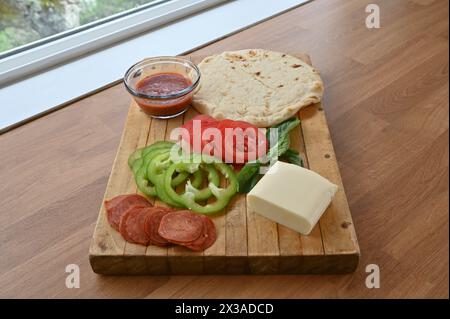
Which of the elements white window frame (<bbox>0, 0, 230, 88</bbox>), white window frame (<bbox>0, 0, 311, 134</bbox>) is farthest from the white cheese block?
white window frame (<bbox>0, 0, 230, 88</bbox>)

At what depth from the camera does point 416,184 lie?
128cm

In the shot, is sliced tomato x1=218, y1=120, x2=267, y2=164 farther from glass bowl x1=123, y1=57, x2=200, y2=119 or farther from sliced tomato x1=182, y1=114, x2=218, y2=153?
glass bowl x1=123, y1=57, x2=200, y2=119

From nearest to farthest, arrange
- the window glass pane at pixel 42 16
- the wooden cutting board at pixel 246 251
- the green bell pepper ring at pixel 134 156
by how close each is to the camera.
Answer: the wooden cutting board at pixel 246 251 → the green bell pepper ring at pixel 134 156 → the window glass pane at pixel 42 16

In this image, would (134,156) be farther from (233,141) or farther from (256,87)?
(256,87)

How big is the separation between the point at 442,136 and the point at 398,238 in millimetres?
425

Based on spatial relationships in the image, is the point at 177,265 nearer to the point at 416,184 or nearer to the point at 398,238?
the point at 398,238

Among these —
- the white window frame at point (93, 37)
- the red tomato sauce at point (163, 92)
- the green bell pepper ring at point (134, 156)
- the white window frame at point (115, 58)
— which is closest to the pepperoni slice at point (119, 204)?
the green bell pepper ring at point (134, 156)

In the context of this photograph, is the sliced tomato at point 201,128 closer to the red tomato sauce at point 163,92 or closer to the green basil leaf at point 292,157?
the red tomato sauce at point 163,92

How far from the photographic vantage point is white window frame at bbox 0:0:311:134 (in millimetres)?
1646

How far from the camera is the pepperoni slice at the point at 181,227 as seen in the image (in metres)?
1.07

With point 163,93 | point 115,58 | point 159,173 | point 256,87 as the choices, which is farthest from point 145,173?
point 115,58

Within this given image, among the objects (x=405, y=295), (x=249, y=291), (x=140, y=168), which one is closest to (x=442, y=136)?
(x=405, y=295)

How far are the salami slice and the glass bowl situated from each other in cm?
Result: 43

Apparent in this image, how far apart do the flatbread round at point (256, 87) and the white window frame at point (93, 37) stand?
0.54 m
